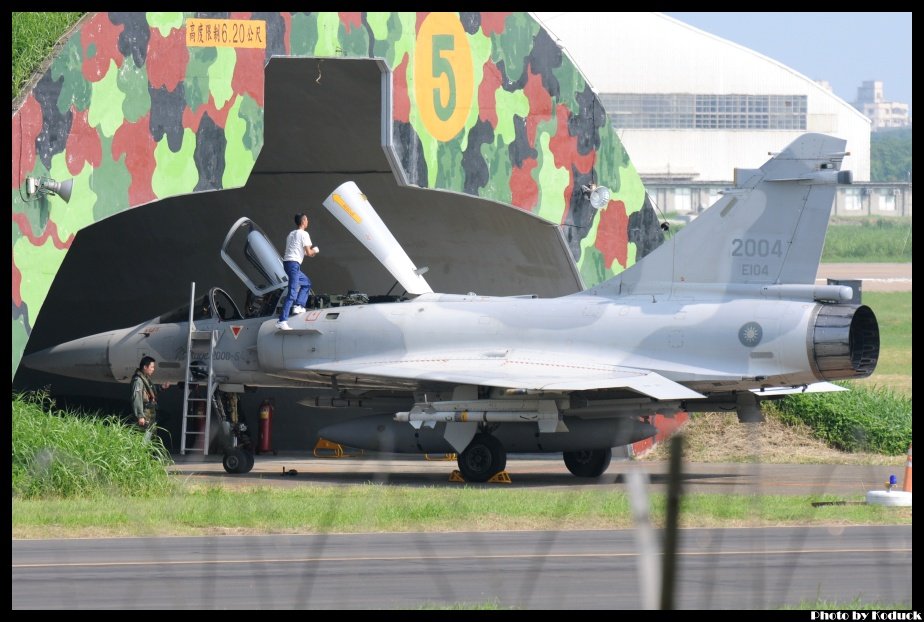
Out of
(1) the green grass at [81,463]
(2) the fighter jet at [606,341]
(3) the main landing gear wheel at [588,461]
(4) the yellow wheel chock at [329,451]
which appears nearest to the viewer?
(1) the green grass at [81,463]

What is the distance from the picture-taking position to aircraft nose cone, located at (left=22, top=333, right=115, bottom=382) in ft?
77.5

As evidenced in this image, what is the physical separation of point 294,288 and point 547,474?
4653 millimetres

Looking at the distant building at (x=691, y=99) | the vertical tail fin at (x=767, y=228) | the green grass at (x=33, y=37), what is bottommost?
the vertical tail fin at (x=767, y=228)

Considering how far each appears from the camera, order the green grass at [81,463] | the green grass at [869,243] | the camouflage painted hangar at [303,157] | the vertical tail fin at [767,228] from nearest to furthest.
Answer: the green grass at [81,463] → the vertical tail fin at [767,228] → the camouflage painted hangar at [303,157] → the green grass at [869,243]

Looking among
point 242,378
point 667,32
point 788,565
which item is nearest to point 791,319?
point 788,565

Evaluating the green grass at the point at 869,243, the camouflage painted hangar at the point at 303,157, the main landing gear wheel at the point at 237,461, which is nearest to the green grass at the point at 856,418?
the camouflage painted hangar at the point at 303,157

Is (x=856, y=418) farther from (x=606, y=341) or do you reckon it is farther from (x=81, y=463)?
(x=81, y=463)

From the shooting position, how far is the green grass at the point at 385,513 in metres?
14.7

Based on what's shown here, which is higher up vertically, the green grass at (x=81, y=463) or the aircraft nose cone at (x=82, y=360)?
the aircraft nose cone at (x=82, y=360)

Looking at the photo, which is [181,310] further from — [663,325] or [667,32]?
[667,32]

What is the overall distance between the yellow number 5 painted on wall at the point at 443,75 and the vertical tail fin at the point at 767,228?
5208 mm

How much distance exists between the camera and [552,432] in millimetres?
19859

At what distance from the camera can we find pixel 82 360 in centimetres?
2377

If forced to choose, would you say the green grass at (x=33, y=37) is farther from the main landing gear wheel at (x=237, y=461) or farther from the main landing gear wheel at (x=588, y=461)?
the main landing gear wheel at (x=588, y=461)
